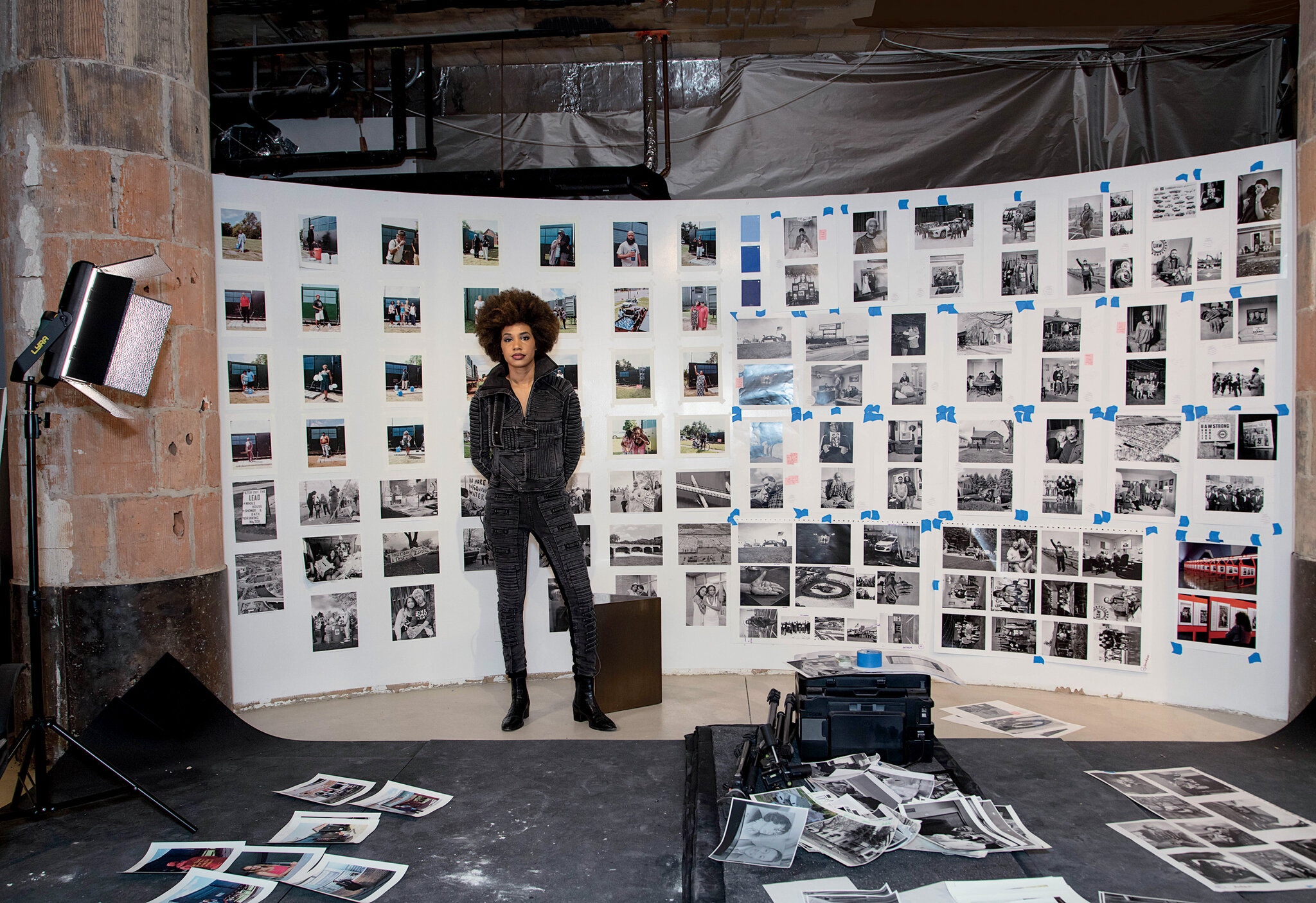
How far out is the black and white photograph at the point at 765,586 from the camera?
4.10 m

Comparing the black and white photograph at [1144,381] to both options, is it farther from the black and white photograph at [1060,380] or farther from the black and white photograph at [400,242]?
the black and white photograph at [400,242]

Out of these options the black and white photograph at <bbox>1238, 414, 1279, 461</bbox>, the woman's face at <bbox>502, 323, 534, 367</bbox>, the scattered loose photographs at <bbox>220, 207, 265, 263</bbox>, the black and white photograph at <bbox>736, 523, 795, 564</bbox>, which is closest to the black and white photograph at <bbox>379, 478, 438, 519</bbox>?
the woman's face at <bbox>502, 323, 534, 367</bbox>

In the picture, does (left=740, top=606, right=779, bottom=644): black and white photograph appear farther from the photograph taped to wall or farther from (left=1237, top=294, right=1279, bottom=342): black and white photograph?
(left=1237, top=294, right=1279, bottom=342): black and white photograph

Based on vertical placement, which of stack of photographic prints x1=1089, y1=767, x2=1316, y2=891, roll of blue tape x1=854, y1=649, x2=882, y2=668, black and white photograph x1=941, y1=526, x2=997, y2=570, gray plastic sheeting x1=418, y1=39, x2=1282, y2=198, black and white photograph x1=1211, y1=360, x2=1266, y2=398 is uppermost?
gray plastic sheeting x1=418, y1=39, x2=1282, y2=198

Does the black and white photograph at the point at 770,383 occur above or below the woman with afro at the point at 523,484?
above

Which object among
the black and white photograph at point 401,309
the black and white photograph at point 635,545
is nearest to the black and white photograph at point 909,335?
the black and white photograph at point 635,545

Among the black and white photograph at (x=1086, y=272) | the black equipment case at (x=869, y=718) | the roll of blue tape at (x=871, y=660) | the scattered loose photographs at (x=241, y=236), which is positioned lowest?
the black equipment case at (x=869, y=718)

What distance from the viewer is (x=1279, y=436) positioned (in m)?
3.43

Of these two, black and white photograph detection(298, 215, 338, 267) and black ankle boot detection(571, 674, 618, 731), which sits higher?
black and white photograph detection(298, 215, 338, 267)

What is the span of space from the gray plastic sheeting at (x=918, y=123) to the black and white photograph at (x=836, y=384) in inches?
61.0

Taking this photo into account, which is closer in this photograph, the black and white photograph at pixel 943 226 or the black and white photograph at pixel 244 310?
the black and white photograph at pixel 244 310

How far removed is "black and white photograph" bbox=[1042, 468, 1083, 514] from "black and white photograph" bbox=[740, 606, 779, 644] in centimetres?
140

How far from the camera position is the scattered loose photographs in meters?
3.64

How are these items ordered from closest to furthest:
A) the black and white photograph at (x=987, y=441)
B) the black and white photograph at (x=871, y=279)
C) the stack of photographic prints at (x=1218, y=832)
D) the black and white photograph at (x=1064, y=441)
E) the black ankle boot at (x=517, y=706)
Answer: the stack of photographic prints at (x=1218, y=832) → the black ankle boot at (x=517, y=706) → the black and white photograph at (x=1064, y=441) → the black and white photograph at (x=987, y=441) → the black and white photograph at (x=871, y=279)
